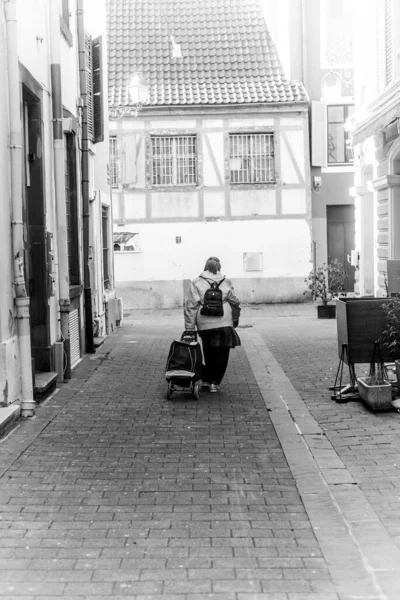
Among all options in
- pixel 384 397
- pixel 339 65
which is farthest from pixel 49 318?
pixel 339 65

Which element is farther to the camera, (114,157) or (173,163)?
(173,163)

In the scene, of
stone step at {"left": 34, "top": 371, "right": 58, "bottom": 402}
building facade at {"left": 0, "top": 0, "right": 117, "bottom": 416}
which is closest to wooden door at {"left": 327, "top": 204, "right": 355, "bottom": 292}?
building facade at {"left": 0, "top": 0, "right": 117, "bottom": 416}

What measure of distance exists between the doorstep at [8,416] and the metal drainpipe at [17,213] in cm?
29

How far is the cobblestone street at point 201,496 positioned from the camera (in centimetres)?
440

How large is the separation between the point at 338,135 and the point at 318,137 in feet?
2.21

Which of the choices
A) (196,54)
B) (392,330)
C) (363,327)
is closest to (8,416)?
(363,327)

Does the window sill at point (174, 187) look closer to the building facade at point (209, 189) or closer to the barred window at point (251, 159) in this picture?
the building facade at point (209, 189)

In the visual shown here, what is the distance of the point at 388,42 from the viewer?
16484mm

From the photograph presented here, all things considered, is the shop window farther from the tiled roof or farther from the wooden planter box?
the tiled roof

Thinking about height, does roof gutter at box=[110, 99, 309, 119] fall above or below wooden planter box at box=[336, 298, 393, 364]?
above

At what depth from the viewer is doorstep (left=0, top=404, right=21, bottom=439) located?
7574 millimetres

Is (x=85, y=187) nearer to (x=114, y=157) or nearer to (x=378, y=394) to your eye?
(x=378, y=394)

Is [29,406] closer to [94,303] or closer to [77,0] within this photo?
[94,303]

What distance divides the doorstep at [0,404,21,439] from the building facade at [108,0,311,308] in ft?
53.4
